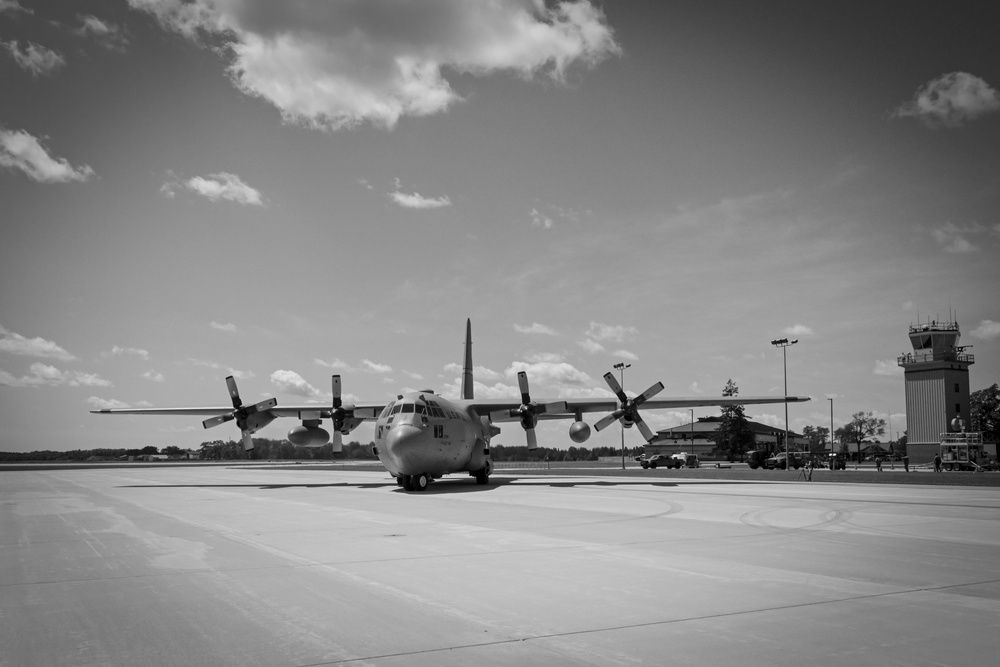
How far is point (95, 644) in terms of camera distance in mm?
6219

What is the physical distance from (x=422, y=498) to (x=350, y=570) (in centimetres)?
1529

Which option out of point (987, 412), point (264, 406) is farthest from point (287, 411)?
point (987, 412)

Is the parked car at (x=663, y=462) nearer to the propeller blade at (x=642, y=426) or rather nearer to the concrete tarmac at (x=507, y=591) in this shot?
the propeller blade at (x=642, y=426)

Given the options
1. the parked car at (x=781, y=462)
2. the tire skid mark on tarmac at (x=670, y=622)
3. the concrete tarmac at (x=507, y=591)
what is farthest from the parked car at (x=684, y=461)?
the tire skid mark on tarmac at (x=670, y=622)

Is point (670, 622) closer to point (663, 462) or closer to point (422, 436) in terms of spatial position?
point (422, 436)

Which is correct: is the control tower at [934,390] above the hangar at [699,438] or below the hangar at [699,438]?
above

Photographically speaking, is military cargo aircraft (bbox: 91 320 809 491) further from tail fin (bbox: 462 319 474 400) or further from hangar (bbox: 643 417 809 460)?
hangar (bbox: 643 417 809 460)

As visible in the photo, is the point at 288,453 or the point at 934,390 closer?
the point at 934,390

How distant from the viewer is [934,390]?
7806 cm

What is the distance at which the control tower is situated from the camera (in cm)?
7688

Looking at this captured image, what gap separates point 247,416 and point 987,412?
106467 mm

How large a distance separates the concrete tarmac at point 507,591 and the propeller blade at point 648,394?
18397mm

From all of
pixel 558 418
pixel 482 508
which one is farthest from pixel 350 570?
pixel 558 418

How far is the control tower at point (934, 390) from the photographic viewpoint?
7688 centimetres
